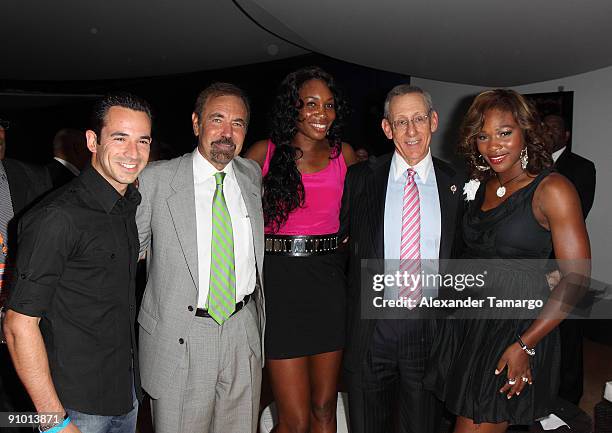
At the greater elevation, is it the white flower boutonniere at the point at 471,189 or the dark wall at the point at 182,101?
the dark wall at the point at 182,101

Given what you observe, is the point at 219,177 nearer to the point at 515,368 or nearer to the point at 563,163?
the point at 515,368

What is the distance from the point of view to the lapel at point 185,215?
2.10m

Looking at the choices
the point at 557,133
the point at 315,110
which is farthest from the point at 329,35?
the point at 315,110

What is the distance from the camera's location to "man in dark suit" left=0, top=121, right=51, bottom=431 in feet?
8.06

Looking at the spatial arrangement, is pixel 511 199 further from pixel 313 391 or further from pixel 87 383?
pixel 87 383

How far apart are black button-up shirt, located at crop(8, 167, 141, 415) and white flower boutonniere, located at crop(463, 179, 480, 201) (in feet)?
4.71

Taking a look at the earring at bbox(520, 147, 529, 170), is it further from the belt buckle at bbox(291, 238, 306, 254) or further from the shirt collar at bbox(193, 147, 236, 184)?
the shirt collar at bbox(193, 147, 236, 184)

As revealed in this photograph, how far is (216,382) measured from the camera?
7.18 ft

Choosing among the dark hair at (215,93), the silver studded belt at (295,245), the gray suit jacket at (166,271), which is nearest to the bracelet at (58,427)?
the gray suit jacket at (166,271)

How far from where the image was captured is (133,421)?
1933mm

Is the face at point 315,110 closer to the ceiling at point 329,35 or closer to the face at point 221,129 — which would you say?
the face at point 221,129

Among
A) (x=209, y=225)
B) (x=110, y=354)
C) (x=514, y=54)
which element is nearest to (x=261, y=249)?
(x=209, y=225)

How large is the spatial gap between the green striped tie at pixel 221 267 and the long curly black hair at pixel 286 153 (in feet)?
1.05

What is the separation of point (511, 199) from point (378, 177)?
1.95 ft
